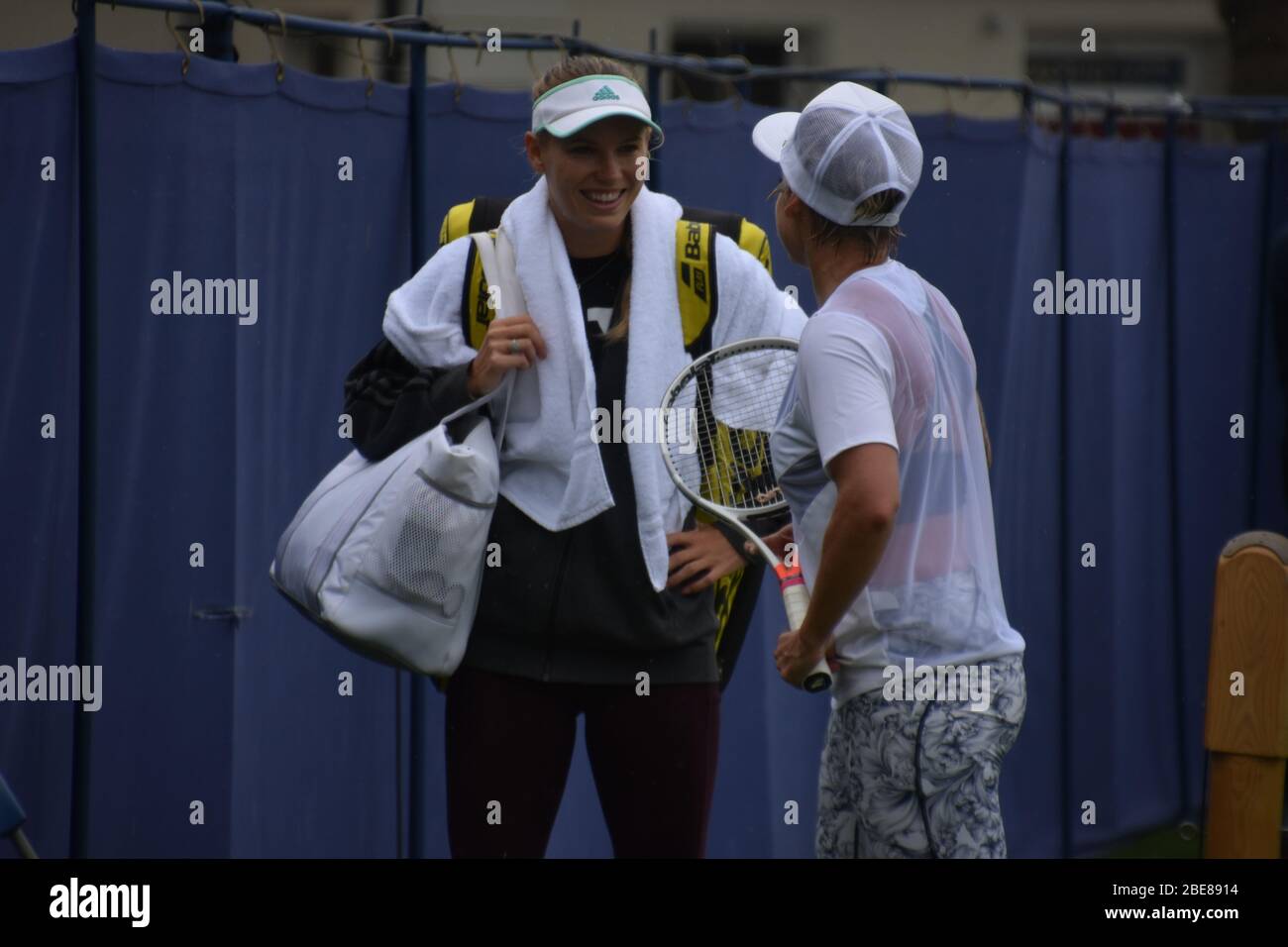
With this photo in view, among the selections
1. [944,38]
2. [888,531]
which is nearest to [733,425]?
[888,531]

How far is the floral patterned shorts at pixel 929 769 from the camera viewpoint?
7.84 ft

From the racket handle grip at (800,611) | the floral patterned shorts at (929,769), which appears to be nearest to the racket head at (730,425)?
the racket handle grip at (800,611)

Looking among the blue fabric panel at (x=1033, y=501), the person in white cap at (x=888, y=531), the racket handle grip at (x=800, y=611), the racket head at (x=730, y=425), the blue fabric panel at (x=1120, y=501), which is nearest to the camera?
the person in white cap at (x=888, y=531)

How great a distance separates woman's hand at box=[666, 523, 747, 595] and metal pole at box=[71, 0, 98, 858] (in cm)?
126

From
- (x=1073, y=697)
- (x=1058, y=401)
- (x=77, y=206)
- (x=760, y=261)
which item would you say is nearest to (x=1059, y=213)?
(x=1058, y=401)

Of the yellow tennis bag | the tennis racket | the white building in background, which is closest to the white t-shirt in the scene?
the tennis racket

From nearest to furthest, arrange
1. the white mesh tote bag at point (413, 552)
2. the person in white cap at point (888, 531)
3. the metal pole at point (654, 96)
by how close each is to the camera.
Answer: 1. the person in white cap at point (888, 531)
2. the white mesh tote bag at point (413, 552)
3. the metal pole at point (654, 96)

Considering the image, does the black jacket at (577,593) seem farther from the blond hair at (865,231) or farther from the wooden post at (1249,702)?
the wooden post at (1249,702)

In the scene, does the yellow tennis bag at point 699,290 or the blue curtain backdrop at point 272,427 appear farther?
the blue curtain backdrop at point 272,427

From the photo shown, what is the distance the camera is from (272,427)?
3861mm

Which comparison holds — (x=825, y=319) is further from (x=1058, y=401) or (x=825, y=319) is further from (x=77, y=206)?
(x=1058, y=401)

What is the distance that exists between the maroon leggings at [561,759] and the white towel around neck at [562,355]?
0.74 feet

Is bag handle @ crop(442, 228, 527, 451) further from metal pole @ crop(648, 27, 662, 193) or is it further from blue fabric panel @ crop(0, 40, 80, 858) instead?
metal pole @ crop(648, 27, 662, 193)

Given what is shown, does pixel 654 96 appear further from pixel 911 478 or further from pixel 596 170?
pixel 911 478
